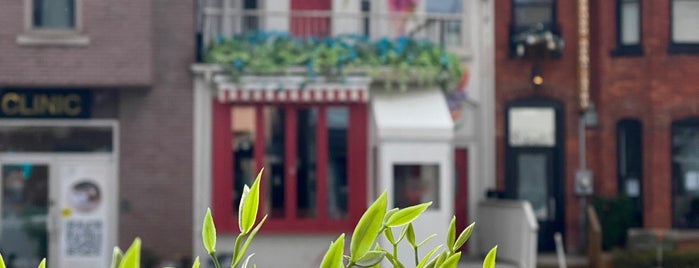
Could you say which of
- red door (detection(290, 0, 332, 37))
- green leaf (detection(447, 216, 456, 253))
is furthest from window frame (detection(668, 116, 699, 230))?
green leaf (detection(447, 216, 456, 253))

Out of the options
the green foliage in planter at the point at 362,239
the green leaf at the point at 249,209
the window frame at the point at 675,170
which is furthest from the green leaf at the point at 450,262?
the window frame at the point at 675,170

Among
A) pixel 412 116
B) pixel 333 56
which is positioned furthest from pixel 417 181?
pixel 333 56

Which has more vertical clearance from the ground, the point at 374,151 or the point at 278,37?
the point at 278,37

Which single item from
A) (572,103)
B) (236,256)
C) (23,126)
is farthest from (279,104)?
(236,256)

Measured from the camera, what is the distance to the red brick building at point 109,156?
19.4 metres

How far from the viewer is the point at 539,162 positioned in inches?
876

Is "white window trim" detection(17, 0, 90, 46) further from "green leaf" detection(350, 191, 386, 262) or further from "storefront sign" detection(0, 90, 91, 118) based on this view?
"green leaf" detection(350, 191, 386, 262)

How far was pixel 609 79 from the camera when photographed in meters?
21.4

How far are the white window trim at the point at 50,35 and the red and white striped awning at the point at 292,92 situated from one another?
2045mm

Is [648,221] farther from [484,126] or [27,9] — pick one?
[27,9]

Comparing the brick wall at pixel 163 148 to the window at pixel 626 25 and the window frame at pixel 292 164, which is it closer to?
the window frame at pixel 292 164

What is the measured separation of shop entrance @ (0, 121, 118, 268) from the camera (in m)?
19.5

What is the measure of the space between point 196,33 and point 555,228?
6640mm

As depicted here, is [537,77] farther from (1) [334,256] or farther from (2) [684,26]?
(1) [334,256]
